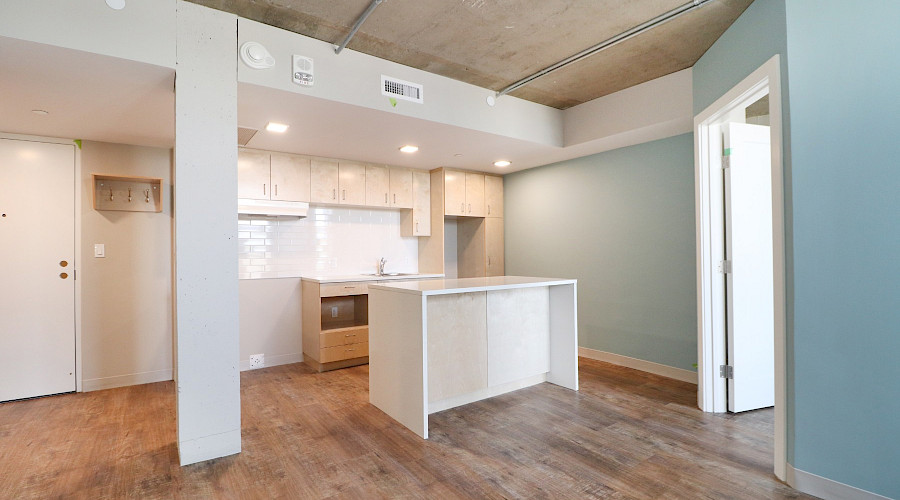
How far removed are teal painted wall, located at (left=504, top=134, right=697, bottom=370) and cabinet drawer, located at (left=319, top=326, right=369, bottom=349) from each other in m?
2.32

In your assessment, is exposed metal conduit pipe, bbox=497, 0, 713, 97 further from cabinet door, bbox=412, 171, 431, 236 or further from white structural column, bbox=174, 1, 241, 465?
white structural column, bbox=174, 1, 241, 465

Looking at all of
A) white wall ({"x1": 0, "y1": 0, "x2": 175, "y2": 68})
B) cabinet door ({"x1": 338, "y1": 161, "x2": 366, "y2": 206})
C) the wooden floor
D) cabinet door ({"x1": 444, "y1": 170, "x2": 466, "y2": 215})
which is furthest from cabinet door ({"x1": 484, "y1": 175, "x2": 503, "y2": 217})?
white wall ({"x1": 0, "y1": 0, "x2": 175, "y2": 68})

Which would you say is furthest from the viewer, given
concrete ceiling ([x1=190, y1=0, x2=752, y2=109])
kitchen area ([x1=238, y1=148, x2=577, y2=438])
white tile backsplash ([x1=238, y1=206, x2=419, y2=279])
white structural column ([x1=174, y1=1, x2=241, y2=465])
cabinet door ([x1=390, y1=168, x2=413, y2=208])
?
cabinet door ([x1=390, y1=168, x2=413, y2=208])

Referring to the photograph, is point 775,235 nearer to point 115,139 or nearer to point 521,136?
point 521,136

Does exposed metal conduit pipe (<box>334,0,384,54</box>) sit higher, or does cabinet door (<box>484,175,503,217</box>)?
exposed metal conduit pipe (<box>334,0,384,54</box>)

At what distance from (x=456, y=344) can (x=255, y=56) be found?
2.35m

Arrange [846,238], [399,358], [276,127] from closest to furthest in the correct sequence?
1. [846,238]
2. [399,358]
3. [276,127]

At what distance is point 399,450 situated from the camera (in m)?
2.63

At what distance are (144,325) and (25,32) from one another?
2.76 metres

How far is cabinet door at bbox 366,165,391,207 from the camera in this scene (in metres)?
5.11

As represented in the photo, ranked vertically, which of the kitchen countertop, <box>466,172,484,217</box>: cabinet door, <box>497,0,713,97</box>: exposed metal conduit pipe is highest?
<box>497,0,713,97</box>: exposed metal conduit pipe

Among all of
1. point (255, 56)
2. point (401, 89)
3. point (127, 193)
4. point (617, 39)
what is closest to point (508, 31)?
point (617, 39)

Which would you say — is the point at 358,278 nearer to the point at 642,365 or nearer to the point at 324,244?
the point at 324,244

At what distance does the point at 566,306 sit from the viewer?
379cm
